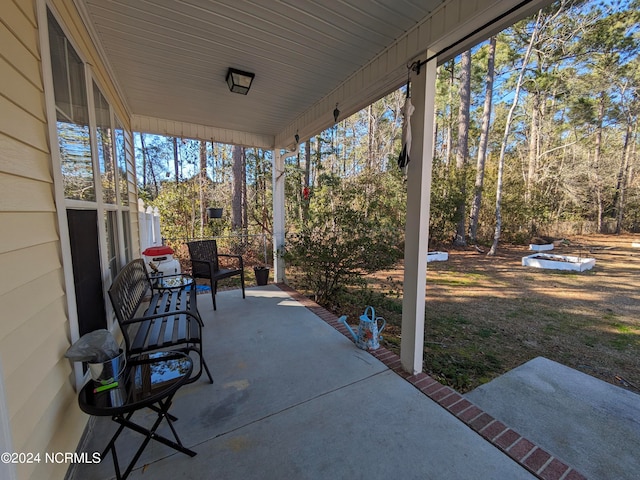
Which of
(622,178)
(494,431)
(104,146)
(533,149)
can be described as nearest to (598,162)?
(622,178)

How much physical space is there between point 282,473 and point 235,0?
2.76 meters

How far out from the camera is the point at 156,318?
187 cm

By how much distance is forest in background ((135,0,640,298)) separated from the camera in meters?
4.86

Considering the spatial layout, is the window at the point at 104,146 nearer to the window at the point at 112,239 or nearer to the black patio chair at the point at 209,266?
the window at the point at 112,239

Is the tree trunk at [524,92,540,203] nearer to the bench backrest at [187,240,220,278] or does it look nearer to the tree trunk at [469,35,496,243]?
the tree trunk at [469,35,496,243]

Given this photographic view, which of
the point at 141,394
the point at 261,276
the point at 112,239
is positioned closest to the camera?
the point at 141,394

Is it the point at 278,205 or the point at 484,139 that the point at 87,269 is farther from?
the point at 484,139

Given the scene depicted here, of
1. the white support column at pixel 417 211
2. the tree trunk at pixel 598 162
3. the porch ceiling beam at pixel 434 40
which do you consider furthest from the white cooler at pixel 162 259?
the tree trunk at pixel 598 162

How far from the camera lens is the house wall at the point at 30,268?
976 millimetres

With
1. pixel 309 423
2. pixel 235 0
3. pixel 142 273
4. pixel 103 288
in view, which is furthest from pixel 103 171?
pixel 309 423

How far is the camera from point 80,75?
1.88 m

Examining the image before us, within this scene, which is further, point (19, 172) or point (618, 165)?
point (618, 165)

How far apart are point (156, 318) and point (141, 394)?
594mm

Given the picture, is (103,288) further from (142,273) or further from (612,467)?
(612,467)
